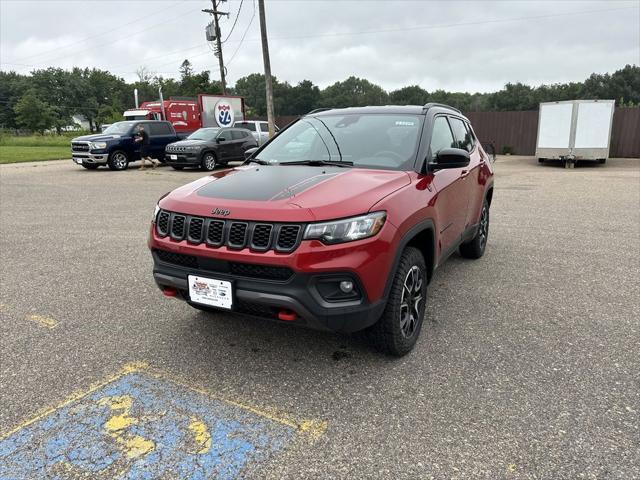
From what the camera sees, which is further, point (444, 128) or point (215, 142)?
point (215, 142)

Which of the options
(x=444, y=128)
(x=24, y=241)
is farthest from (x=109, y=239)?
Result: (x=444, y=128)

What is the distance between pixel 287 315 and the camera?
8.94ft

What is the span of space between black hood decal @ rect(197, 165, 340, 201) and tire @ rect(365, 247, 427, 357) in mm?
808

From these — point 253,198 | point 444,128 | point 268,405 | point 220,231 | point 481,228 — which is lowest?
point 268,405

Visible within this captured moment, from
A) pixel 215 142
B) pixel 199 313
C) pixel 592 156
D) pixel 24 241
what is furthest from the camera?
pixel 592 156

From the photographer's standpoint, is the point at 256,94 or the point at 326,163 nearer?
the point at 326,163

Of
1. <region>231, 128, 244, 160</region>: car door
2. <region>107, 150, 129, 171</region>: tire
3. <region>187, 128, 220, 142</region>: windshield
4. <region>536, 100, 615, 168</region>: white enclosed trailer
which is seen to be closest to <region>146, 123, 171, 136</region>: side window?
<region>107, 150, 129, 171</region>: tire

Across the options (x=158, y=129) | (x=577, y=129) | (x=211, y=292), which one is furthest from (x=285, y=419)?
(x=577, y=129)

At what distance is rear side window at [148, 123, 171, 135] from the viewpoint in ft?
58.8

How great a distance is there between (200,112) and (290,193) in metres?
22.3

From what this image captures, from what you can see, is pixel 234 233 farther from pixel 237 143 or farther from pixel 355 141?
pixel 237 143

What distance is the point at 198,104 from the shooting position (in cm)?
2386

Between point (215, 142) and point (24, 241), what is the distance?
1084cm

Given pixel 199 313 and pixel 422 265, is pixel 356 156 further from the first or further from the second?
pixel 199 313
